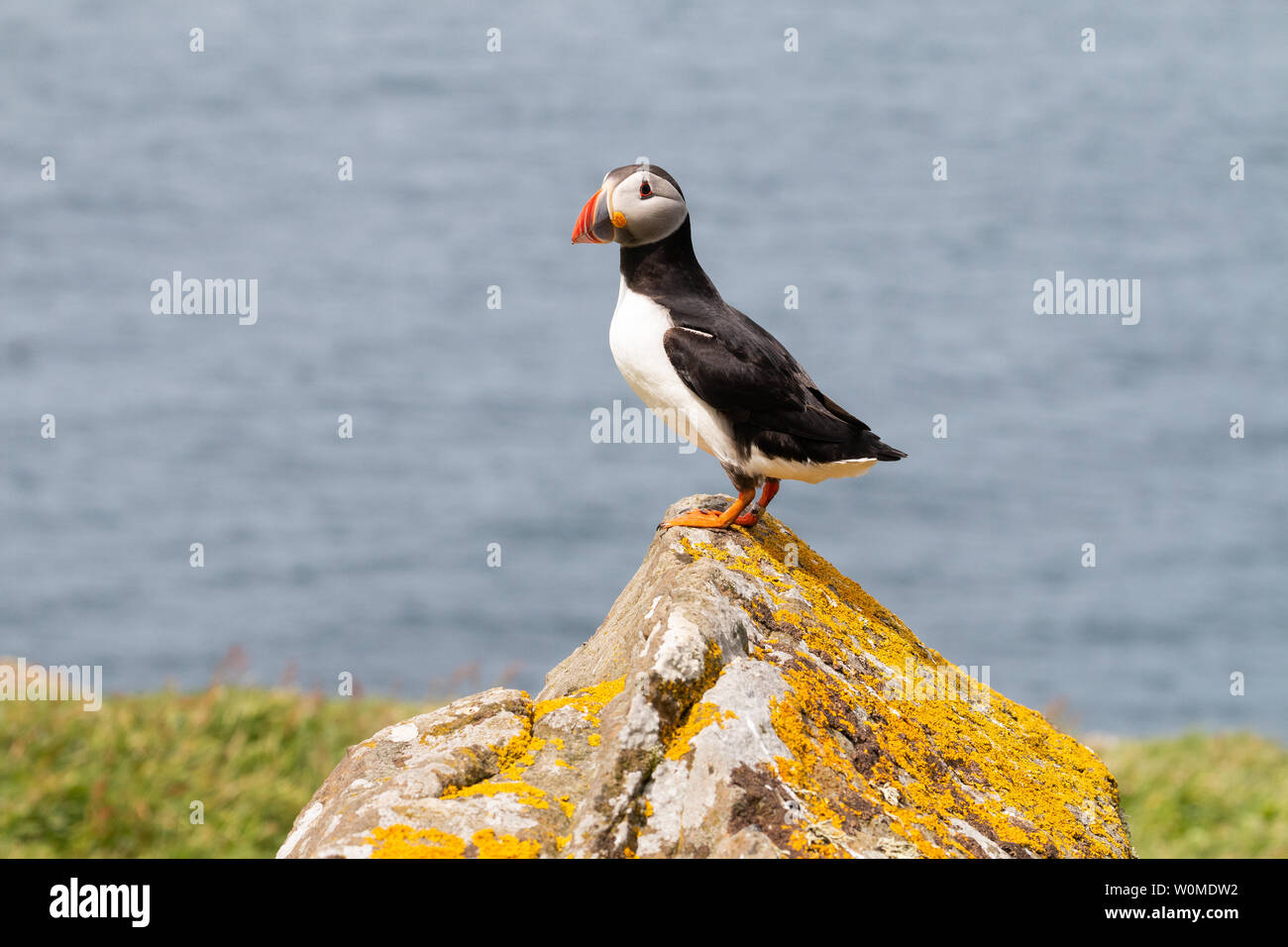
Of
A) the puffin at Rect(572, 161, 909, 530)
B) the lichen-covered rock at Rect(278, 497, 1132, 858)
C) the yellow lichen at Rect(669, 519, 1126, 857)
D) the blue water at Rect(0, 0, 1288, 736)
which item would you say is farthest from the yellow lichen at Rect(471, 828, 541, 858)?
the blue water at Rect(0, 0, 1288, 736)

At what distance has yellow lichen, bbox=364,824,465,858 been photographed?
13.3 feet

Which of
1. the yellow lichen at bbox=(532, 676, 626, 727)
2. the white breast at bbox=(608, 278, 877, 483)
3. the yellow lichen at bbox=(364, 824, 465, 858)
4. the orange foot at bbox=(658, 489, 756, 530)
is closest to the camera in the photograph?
the yellow lichen at bbox=(364, 824, 465, 858)

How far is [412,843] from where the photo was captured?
13.4 ft

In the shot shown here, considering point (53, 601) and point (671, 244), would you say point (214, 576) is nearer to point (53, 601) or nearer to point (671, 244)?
point (53, 601)

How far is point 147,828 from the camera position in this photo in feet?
29.0

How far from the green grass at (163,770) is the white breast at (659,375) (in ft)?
14.7

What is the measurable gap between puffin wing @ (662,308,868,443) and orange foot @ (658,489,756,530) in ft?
1.46

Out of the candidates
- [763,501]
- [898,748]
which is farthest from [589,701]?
[763,501]

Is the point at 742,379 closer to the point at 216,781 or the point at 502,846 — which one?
the point at 502,846

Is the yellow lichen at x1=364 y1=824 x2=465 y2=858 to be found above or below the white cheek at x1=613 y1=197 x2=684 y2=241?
below

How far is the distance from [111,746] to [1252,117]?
66172mm

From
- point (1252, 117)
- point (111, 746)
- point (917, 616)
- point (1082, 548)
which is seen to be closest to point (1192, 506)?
point (1082, 548)

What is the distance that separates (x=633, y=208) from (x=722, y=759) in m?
2.99

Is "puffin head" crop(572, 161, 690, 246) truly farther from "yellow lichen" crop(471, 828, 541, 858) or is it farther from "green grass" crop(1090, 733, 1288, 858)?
"green grass" crop(1090, 733, 1288, 858)
